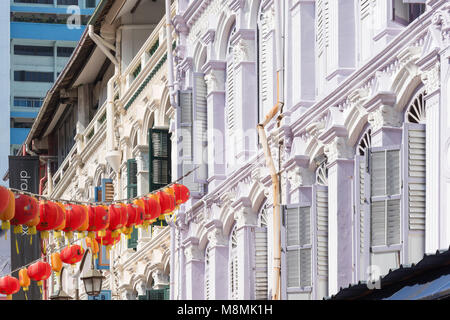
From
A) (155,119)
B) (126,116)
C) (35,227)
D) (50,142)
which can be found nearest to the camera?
(35,227)

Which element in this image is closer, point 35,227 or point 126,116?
point 35,227

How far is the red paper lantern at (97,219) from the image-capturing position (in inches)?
921

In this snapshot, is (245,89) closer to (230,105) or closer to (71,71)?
(230,105)

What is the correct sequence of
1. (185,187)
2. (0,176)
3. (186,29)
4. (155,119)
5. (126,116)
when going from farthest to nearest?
(0,176) → (126,116) → (155,119) → (186,29) → (185,187)

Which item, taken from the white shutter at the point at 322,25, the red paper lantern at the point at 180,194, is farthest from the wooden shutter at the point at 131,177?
the white shutter at the point at 322,25

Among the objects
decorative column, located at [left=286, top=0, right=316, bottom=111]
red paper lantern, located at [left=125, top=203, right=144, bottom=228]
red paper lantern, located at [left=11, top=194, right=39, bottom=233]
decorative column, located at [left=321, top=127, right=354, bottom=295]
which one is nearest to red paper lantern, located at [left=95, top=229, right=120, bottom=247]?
red paper lantern, located at [left=125, top=203, right=144, bottom=228]

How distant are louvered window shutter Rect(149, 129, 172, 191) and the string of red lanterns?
117 inches

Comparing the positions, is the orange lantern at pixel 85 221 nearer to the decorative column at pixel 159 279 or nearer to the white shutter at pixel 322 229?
the white shutter at pixel 322 229

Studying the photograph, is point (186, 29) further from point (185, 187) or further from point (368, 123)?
point (368, 123)

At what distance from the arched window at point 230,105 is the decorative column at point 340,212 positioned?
207 inches

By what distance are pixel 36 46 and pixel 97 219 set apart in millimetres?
39378

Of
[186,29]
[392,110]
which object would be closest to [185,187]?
[186,29]

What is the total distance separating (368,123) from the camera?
19562mm

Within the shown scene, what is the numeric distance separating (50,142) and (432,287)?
33.4m
